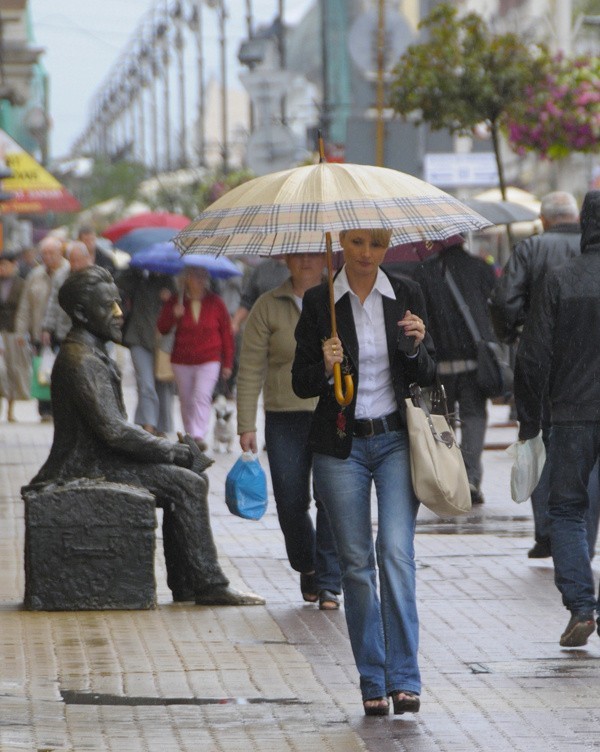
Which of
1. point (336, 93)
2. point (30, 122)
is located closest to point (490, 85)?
point (30, 122)

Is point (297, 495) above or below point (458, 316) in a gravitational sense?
below

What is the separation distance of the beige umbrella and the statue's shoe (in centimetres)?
209

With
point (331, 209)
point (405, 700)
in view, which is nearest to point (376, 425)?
point (331, 209)

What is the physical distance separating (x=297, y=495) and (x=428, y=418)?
8.09ft

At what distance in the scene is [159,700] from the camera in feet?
22.7

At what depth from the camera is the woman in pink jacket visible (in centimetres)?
1561

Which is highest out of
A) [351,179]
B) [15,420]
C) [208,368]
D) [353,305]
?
[351,179]

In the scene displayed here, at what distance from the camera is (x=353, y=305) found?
6805 mm

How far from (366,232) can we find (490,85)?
1338cm

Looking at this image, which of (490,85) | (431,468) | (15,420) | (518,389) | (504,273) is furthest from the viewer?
(15,420)

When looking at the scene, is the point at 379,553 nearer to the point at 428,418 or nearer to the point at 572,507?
the point at 428,418

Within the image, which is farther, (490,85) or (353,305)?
(490,85)

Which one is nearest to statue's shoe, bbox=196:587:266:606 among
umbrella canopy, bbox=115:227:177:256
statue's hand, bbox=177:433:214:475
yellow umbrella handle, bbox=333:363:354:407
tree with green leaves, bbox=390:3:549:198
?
statue's hand, bbox=177:433:214:475

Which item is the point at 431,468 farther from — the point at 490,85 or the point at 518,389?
the point at 490,85
